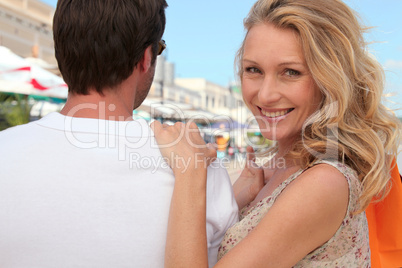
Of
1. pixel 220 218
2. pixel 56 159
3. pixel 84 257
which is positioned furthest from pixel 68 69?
pixel 220 218

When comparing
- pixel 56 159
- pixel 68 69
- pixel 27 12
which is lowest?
pixel 56 159

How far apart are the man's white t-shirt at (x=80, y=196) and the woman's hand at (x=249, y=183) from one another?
3.01 ft

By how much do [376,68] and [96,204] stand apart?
1371 millimetres

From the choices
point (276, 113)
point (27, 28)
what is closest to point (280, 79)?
point (276, 113)

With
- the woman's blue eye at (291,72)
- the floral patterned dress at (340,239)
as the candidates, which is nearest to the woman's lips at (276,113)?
the woman's blue eye at (291,72)

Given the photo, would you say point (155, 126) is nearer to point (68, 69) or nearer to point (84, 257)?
point (68, 69)

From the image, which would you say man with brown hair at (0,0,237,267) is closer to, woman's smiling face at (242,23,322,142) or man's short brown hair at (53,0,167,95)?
man's short brown hair at (53,0,167,95)

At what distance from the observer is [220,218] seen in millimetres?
1386

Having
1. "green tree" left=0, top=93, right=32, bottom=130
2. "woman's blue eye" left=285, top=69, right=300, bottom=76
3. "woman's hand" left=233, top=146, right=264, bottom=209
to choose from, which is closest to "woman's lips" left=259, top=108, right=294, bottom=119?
"woman's blue eye" left=285, top=69, right=300, bottom=76

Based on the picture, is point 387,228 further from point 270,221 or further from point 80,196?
point 80,196

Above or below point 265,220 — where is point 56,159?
above

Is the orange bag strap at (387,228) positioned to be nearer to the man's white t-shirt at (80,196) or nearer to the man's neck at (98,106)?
the man's white t-shirt at (80,196)

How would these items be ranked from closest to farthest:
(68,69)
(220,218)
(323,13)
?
(68,69) < (220,218) < (323,13)

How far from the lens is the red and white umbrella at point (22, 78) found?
19.3 feet
